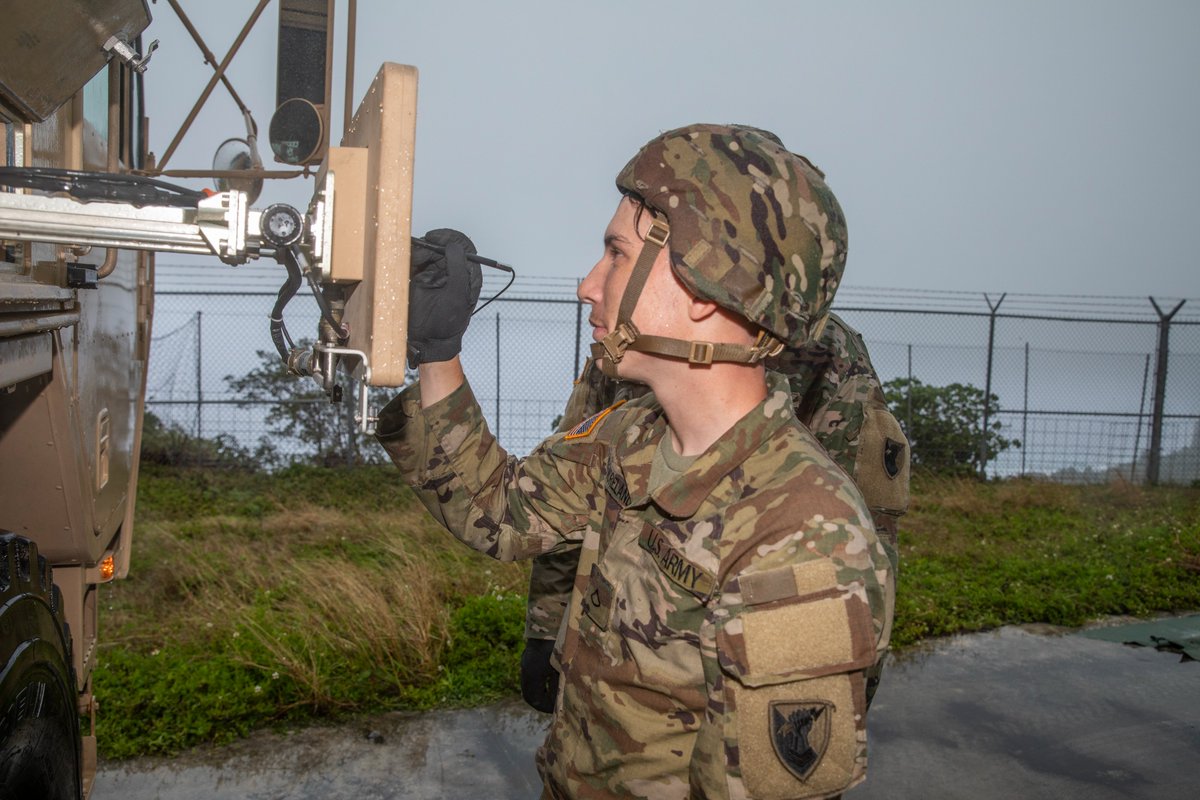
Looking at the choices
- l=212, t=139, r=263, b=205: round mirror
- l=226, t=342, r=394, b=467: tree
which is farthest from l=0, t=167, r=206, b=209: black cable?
l=226, t=342, r=394, b=467: tree

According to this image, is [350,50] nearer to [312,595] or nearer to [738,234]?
[738,234]

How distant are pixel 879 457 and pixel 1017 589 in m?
3.86

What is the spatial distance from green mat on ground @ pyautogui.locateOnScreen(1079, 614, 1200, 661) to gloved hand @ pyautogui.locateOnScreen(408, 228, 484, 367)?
5.23m

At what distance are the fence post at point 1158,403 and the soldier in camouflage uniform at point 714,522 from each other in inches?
478

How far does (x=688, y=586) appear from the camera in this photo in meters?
1.65

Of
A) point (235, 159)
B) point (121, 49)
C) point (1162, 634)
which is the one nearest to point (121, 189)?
point (121, 49)

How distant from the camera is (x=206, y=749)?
13.0ft

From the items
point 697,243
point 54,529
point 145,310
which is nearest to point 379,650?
point 145,310

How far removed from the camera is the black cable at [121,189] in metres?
1.50

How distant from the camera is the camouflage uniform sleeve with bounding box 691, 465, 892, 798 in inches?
56.9

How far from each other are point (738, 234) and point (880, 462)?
178 centimetres

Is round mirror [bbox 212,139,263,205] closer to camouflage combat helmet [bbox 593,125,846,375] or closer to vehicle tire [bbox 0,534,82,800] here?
vehicle tire [bbox 0,534,82,800]

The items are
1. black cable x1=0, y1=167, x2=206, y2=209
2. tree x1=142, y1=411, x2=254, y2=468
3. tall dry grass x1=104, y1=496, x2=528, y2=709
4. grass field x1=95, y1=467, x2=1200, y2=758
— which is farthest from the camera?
tree x1=142, y1=411, x2=254, y2=468

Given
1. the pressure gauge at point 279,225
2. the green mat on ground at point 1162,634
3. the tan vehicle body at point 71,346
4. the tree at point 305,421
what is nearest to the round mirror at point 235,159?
the tan vehicle body at point 71,346
